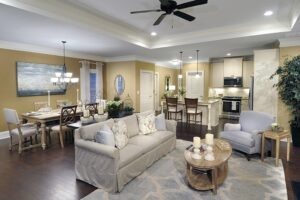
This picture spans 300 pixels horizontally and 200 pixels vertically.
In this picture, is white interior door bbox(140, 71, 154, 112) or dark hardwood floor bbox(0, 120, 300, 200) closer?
dark hardwood floor bbox(0, 120, 300, 200)

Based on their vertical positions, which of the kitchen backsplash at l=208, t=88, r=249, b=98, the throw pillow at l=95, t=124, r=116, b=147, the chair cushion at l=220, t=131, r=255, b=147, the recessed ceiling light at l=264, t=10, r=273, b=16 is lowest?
the chair cushion at l=220, t=131, r=255, b=147

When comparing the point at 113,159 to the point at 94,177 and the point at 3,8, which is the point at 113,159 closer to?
the point at 94,177

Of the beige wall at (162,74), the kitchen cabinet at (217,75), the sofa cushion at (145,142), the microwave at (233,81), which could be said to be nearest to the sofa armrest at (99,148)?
the sofa cushion at (145,142)

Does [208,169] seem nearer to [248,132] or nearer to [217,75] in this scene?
[248,132]

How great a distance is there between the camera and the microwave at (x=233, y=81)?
26.9 feet

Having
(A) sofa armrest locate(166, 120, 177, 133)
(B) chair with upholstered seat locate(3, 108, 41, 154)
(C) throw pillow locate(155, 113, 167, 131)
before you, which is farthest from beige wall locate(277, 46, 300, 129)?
(B) chair with upholstered seat locate(3, 108, 41, 154)

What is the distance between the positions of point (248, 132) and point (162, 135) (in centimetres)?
197

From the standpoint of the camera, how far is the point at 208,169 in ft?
8.68

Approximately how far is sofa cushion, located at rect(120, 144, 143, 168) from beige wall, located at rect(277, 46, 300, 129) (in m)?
4.33

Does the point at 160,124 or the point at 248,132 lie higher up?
the point at 160,124

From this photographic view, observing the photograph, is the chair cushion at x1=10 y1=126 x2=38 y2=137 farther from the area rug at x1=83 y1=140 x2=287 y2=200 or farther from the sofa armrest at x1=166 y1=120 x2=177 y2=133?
the sofa armrest at x1=166 y1=120 x2=177 y2=133

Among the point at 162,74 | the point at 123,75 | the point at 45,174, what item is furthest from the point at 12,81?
the point at 162,74

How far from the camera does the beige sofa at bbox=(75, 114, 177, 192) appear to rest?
2637 millimetres

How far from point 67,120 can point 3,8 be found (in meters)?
2.75
